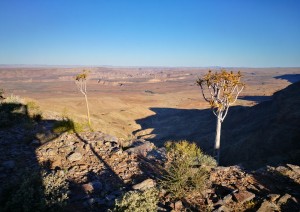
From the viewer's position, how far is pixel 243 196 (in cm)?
600

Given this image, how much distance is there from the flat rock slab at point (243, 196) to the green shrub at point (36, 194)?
11.8ft

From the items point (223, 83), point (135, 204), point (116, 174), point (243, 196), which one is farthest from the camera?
point (223, 83)

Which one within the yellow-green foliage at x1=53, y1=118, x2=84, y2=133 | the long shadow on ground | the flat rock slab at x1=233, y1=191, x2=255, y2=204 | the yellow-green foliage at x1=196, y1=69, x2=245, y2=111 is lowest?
the long shadow on ground

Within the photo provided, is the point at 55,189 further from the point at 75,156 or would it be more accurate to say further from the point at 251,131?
the point at 251,131

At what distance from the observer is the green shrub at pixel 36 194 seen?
4992 mm

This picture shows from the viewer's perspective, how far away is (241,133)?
30.6 m

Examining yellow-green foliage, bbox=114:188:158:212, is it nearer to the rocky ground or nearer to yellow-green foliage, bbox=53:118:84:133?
the rocky ground

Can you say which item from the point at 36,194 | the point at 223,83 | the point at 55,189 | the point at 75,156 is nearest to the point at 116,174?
the point at 75,156

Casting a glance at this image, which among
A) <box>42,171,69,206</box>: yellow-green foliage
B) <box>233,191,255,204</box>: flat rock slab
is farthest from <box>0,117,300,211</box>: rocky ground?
<box>42,171,69,206</box>: yellow-green foliage

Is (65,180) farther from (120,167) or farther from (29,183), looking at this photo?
(120,167)

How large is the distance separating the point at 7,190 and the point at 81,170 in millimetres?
1853

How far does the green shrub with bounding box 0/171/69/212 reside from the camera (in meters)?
4.99

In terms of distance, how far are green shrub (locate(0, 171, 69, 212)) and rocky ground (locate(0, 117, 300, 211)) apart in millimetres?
273

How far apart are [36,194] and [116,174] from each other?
2.08 m
